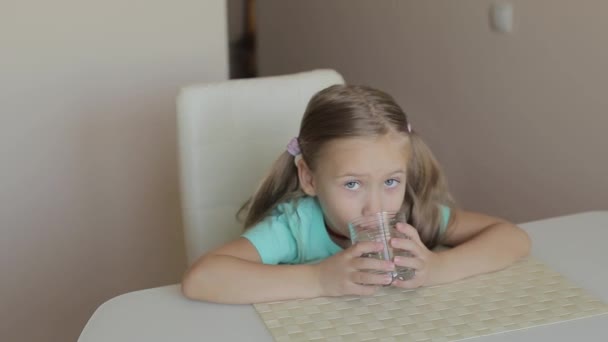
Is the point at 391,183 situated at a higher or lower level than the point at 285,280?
higher

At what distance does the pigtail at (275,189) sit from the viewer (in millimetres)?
1491

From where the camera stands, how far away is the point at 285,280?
1.21m

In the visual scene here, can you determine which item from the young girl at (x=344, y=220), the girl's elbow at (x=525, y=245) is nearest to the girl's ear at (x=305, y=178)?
the young girl at (x=344, y=220)

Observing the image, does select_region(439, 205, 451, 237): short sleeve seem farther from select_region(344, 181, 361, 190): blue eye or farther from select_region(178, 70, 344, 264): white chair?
select_region(178, 70, 344, 264): white chair

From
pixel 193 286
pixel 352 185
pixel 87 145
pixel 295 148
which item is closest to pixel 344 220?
pixel 352 185

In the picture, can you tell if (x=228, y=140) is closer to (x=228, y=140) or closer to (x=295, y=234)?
(x=228, y=140)

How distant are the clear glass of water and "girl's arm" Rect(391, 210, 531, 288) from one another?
11 mm

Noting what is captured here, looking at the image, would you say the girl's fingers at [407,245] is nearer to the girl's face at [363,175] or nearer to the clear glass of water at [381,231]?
the clear glass of water at [381,231]

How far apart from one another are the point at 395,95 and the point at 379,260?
6.56 ft

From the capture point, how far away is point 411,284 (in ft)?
3.99

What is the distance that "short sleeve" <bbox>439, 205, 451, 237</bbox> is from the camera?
146cm

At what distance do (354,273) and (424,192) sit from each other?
0.36 metres

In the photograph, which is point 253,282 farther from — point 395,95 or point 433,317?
point 395,95

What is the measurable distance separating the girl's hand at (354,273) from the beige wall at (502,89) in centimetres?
120
